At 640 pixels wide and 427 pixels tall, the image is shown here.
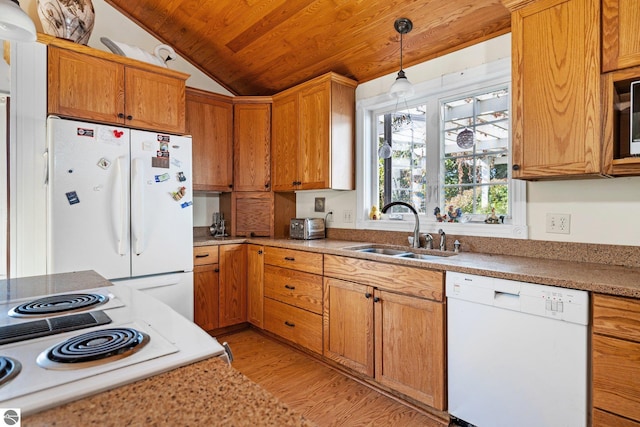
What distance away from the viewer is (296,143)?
320cm

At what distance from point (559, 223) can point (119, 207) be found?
2.82m

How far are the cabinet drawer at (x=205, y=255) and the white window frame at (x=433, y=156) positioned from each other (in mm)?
1311

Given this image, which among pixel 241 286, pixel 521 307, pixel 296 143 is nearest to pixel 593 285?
pixel 521 307

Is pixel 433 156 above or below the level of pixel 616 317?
above

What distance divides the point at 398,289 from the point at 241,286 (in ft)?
5.65

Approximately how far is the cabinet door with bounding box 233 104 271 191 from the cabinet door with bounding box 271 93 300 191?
0.08 metres

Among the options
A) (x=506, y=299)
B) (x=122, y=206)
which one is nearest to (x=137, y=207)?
(x=122, y=206)

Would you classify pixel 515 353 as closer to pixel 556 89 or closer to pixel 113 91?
pixel 556 89

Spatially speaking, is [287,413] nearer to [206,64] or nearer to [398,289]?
[398,289]

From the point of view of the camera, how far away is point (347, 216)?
10.4ft

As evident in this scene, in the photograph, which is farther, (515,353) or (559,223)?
(559,223)

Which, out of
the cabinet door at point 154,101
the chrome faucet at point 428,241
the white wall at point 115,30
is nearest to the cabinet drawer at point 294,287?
the chrome faucet at point 428,241

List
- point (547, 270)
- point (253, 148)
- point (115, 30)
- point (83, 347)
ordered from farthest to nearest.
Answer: point (253, 148), point (115, 30), point (547, 270), point (83, 347)

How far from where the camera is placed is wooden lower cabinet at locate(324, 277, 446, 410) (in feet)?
6.18
